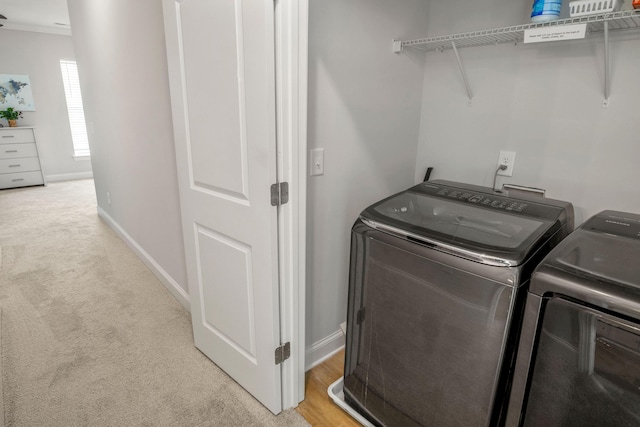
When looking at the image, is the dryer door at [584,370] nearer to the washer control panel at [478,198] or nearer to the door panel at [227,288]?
the washer control panel at [478,198]

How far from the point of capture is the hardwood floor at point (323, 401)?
1.51 m

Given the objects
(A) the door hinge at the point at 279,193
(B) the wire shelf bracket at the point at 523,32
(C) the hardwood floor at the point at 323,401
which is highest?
(B) the wire shelf bracket at the point at 523,32

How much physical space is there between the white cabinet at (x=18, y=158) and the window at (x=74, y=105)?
72 cm

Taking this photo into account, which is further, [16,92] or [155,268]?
[16,92]

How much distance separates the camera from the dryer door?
81 cm

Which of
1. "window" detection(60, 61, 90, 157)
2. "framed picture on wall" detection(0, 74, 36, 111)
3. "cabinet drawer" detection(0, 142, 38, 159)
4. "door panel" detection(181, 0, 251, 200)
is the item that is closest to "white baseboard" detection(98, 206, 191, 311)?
"door panel" detection(181, 0, 251, 200)

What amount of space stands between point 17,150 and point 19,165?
234mm

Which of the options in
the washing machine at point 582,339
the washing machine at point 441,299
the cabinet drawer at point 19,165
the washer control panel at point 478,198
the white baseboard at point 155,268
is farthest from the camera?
the cabinet drawer at point 19,165

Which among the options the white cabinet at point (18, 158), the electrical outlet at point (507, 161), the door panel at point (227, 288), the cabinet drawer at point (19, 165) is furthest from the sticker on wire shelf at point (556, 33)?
the cabinet drawer at point (19, 165)

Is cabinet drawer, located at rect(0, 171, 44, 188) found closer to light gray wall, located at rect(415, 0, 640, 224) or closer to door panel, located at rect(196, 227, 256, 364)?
door panel, located at rect(196, 227, 256, 364)

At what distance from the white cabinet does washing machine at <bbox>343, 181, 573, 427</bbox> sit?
20.4 ft

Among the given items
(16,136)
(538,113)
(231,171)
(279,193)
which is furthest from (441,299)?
(16,136)

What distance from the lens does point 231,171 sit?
1385mm

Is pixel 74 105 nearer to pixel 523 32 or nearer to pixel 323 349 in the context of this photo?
pixel 323 349
